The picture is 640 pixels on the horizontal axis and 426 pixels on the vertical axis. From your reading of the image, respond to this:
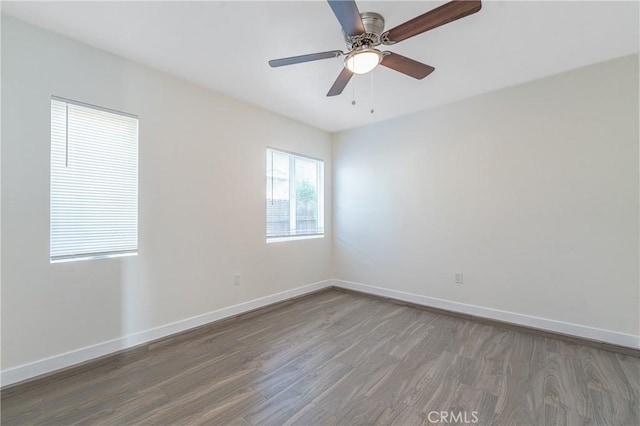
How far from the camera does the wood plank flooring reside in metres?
1.63

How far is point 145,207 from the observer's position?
2459 mm

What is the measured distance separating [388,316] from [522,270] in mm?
1484

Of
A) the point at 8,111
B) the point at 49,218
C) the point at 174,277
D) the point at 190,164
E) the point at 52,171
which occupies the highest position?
the point at 8,111

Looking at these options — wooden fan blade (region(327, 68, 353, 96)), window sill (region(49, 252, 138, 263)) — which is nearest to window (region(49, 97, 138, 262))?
Answer: window sill (region(49, 252, 138, 263))

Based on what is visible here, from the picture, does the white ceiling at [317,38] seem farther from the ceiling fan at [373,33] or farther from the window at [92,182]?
the window at [92,182]

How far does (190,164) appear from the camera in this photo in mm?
2750

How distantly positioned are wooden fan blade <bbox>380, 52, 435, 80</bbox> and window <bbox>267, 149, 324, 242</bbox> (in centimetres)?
200

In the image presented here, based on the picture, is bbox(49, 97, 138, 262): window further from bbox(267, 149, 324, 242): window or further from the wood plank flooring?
bbox(267, 149, 324, 242): window

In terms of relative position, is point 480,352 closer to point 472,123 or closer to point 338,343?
point 338,343

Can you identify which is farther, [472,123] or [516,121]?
[472,123]

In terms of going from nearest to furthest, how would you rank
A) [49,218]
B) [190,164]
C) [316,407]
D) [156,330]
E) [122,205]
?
[316,407] < [49,218] < [122,205] < [156,330] < [190,164]

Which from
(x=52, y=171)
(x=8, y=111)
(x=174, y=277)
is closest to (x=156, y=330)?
(x=174, y=277)

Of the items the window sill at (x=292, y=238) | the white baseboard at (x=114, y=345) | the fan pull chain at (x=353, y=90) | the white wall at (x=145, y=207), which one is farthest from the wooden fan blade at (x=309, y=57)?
the white baseboard at (x=114, y=345)

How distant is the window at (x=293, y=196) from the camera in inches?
143
